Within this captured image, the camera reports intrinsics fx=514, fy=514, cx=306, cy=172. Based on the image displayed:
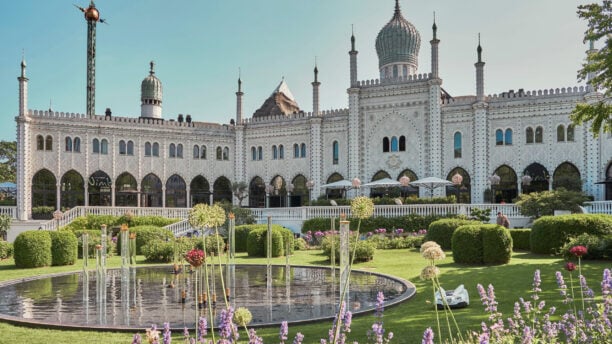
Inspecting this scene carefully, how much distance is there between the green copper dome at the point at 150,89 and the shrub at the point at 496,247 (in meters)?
42.3

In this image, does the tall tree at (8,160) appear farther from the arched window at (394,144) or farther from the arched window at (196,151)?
the arched window at (394,144)

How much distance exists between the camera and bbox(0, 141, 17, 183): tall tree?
53.3 m

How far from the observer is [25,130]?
124ft

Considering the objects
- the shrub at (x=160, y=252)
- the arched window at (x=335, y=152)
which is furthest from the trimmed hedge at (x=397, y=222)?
the arched window at (x=335, y=152)

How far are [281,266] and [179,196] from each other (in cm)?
2991

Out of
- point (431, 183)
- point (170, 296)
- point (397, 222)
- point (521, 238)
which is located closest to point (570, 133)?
point (431, 183)

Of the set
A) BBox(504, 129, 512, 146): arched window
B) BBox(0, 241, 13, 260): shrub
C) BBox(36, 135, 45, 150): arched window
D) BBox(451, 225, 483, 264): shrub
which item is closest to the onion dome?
BBox(36, 135, 45, 150): arched window

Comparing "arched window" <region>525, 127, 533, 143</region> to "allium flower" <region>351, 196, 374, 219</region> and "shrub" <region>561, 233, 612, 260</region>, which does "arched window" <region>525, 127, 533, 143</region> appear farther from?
"allium flower" <region>351, 196, 374, 219</region>

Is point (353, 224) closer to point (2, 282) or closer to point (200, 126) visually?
point (2, 282)

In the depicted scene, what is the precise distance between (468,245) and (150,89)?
138 feet

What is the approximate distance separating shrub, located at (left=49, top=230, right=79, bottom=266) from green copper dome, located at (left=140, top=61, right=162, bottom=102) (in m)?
34.5

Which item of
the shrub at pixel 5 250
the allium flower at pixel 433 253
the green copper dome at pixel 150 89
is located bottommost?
the shrub at pixel 5 250

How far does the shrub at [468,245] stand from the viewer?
15336 mm

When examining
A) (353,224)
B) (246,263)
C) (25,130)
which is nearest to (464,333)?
(246,263)
